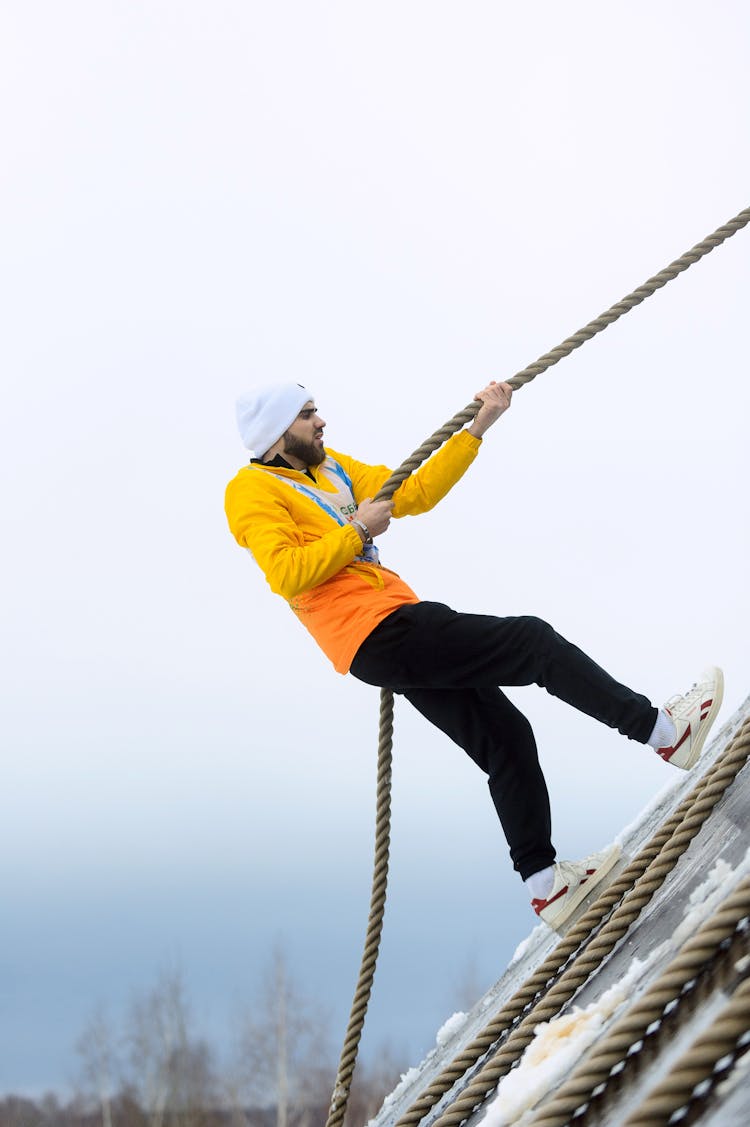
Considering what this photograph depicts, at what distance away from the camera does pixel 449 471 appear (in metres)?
3.36

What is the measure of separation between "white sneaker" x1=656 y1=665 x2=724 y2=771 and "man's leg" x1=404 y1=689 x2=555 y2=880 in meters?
0.33

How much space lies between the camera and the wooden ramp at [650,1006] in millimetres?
1411

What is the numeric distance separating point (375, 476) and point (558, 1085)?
6.17 ft

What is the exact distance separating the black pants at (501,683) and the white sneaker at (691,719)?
77mm

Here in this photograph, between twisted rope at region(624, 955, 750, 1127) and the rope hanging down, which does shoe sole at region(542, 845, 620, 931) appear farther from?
twisted rope at region(624, 955, 750, 1127)

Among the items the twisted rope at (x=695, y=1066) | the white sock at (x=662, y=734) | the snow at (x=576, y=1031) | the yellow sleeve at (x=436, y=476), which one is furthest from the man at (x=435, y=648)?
the twisted rope at (x=695, y=1066)

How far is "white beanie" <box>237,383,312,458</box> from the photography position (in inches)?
127

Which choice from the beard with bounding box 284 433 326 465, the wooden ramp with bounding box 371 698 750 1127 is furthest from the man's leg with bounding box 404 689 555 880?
the beard with bounding box 284 433 326 465

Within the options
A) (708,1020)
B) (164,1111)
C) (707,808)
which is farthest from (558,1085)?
(164,1111)

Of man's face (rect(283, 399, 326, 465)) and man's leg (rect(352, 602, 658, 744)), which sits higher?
man's face (rect(283, 399, 326, 465))

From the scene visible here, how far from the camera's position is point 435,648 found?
9.87 ft

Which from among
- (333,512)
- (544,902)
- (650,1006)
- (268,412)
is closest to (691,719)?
(544,902)

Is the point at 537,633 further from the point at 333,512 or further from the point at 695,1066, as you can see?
the point at 695,1066

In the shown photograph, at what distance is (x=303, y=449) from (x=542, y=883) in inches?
48.6
